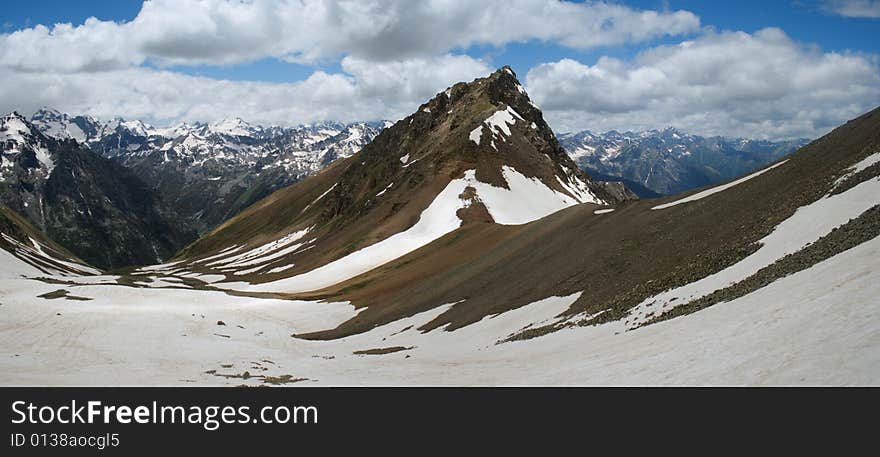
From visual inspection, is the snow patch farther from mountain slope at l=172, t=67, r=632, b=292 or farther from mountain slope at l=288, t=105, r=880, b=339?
mountain slope at l=172, t=67, r=632, b=292

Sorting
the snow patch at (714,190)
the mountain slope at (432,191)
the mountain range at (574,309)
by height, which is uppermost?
the mountain slope at (432,191)

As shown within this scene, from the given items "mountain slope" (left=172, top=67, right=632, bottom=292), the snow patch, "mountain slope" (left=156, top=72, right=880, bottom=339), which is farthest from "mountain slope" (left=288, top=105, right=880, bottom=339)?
"mountain slope" (left=172, top=67, right=632, bottom=292)

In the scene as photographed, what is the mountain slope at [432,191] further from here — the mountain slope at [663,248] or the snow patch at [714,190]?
the snow patch at [714,190]

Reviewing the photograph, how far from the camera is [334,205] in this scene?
174375 mm

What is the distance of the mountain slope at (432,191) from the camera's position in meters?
103

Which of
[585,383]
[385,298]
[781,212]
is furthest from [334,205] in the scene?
[585,383]

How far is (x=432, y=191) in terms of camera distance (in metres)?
117

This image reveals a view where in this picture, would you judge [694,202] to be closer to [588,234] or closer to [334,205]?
[588,234]

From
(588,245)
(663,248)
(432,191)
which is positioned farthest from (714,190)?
(432,191)

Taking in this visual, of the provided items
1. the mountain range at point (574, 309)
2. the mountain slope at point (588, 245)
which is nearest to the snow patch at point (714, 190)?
the mountain slope at point (588, 245)

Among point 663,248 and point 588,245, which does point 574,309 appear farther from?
point 588,245
